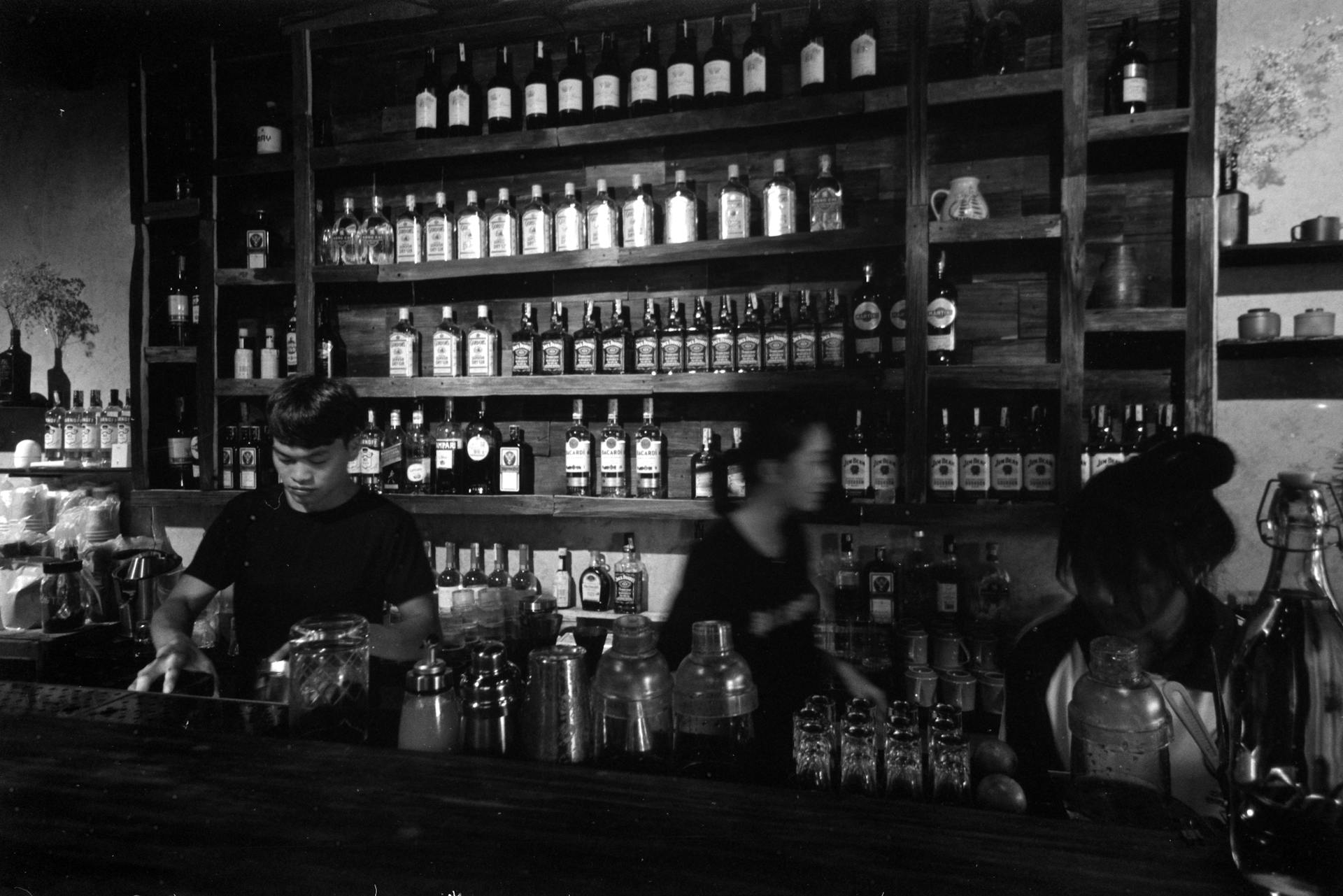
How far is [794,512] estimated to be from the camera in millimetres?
2340

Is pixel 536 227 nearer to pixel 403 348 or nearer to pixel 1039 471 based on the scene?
pixel 403 348

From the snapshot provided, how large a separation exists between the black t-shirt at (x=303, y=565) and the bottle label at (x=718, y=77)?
1.59m

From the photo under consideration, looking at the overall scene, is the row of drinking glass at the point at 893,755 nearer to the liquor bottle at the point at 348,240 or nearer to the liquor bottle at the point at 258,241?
the liquor bottle at the point at 348,240

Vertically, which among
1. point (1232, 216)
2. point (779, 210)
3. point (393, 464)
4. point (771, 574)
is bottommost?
point (771, 574)

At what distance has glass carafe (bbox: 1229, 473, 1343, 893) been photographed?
52 cm

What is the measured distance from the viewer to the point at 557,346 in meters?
2.48

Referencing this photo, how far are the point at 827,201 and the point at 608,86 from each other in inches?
31.3

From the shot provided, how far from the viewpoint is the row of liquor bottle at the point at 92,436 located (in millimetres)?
2885

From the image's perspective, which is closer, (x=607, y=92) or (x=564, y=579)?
(x=607, y=92)

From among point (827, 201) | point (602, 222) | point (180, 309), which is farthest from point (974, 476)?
point (180, 309)

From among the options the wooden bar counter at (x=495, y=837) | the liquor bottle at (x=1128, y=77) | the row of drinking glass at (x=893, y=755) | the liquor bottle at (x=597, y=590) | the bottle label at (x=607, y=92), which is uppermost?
the bottle label at (x=607, y=92)

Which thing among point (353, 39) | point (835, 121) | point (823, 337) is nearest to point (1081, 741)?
point (823, 337)

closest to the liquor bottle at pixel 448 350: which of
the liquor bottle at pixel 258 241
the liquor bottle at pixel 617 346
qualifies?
the liquor bottle at pixel 617 346

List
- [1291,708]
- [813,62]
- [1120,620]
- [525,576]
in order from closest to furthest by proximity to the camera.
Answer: [1291,708] → [1120,620] → [813,62] → [525,576]
